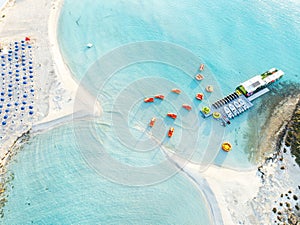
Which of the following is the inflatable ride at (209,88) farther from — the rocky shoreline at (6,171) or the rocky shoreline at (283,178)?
the rocky shoreline at (6,171)

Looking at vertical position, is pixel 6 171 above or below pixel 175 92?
below

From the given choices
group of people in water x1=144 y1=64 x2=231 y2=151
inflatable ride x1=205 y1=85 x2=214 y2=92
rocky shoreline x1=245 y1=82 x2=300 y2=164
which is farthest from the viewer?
inflatable ride x1=205 y1=85 x2=214 y2=92

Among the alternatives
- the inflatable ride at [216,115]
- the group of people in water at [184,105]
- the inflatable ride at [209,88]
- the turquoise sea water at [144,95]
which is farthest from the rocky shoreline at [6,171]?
the inflatable ride at [209,88]

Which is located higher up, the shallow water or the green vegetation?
the green vegetation

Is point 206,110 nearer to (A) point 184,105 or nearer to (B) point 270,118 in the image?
(A) point 184,105

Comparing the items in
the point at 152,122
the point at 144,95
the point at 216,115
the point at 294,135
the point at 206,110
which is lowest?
the point at 152,122

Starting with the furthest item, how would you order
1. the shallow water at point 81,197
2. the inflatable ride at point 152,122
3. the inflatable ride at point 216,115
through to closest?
the inflatable ride at point 216,115 → the inflatable ride at point 152,122 → the shallow water at point 81,197

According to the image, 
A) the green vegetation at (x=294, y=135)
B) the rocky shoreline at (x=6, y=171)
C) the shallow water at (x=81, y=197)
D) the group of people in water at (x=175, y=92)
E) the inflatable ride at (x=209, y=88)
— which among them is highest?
the green vegetation at (x=294, y=135)

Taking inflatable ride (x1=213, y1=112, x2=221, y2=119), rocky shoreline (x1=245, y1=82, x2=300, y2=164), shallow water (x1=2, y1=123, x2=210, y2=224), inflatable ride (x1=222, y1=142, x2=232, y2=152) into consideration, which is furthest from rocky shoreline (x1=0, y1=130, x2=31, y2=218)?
rocky shoreline (x1=245, y1=82, x2=300, y2=164)

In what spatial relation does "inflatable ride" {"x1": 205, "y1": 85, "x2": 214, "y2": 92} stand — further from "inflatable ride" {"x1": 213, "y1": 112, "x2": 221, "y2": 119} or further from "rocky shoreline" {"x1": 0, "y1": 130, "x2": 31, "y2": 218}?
"rocky shoreline" {"x1": 0, "y1": 130, "x2": 31, "y2": 218}

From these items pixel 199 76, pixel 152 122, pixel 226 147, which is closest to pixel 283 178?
pixel 226 147
